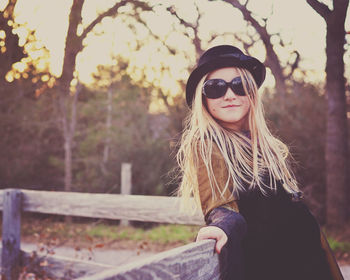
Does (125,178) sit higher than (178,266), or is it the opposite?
(178,266)

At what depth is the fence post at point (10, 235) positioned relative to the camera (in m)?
3.83

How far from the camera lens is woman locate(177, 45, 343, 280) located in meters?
1.36

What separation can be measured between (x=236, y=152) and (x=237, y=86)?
0.37 m

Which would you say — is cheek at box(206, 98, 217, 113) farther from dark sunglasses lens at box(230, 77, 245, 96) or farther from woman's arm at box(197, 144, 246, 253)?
woman's arm at box(197, 144, 246, 253)

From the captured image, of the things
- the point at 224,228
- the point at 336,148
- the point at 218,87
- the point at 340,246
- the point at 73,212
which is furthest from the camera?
the point at 336,148

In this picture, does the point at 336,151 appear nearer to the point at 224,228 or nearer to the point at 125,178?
the point at 125,178

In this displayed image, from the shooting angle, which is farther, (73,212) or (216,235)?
(73,212)

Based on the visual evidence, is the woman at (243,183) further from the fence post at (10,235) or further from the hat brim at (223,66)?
the fence post at (10,235)

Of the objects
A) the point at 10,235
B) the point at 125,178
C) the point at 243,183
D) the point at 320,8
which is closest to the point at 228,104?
the point at 243,183

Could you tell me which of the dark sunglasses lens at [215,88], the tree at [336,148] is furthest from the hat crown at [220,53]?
the tree at [336,148]

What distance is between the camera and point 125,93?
54.0 ft

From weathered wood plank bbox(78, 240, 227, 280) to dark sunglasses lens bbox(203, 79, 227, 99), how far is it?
77cm

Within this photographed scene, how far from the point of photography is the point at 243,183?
1468mm

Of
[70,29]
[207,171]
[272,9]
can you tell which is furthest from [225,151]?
[272,9]
